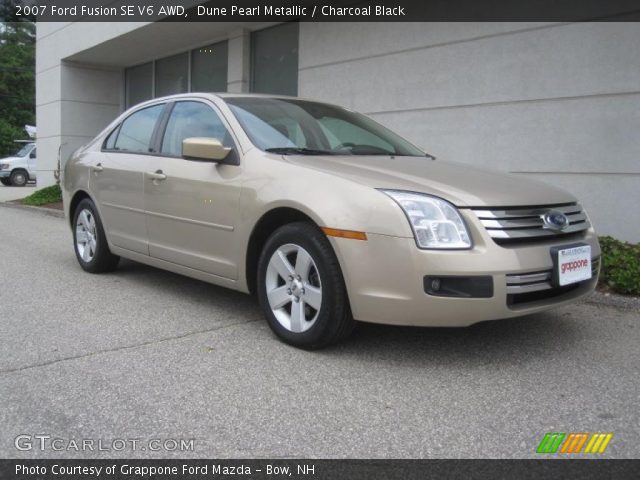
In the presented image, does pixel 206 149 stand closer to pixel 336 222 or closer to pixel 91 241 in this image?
pixel 336 222

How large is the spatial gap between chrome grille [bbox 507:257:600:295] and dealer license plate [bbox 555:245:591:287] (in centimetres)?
9

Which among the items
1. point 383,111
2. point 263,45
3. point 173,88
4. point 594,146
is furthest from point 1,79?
point 594,146

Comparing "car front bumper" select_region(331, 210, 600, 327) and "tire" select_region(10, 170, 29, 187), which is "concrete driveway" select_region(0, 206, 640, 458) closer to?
"car front bumper" select_region(331, 210, 600, 327)

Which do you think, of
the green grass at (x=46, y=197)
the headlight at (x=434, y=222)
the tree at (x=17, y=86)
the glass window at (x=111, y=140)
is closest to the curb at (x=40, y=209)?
the green grass at (x=46, y=197)

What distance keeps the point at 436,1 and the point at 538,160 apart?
252 centimetres

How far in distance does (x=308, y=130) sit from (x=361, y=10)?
497 centimetres

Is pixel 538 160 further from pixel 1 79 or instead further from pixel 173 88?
pixel 1 79

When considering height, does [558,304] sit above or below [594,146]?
below

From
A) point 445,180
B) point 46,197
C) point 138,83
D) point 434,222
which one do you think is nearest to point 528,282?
point 434,222

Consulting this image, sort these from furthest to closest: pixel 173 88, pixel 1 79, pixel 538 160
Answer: pixel 1 79
pixel 173 88
pixel 538 160

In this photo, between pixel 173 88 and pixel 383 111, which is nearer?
pixel 383 111

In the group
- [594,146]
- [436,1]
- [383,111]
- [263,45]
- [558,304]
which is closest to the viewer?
[558,304]

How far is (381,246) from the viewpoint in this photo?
324 centimetres

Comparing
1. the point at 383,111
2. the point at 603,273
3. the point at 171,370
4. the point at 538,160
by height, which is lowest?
the point at 171,370
